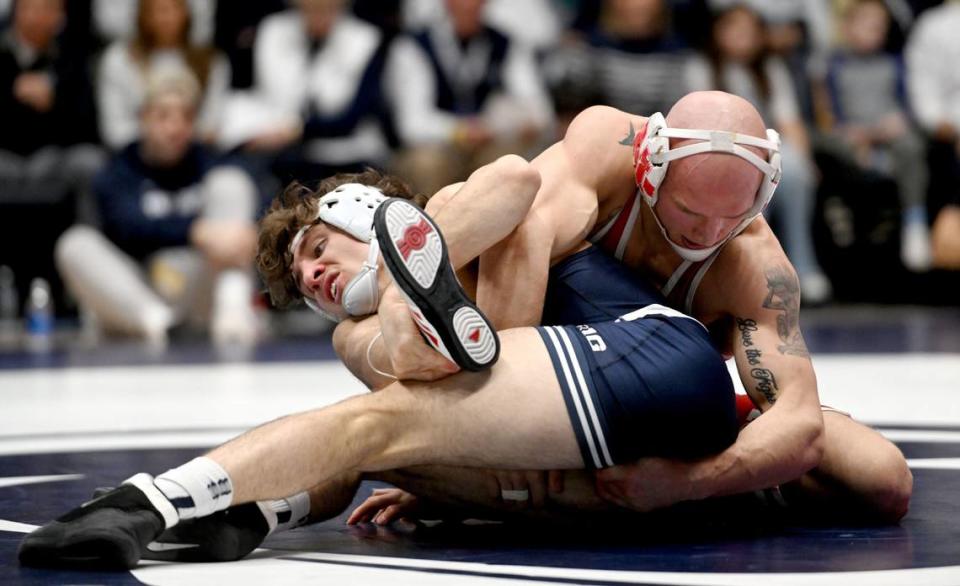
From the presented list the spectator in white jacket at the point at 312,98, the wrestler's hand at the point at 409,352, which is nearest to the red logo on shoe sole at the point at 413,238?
the wrestler's hand at the point at 409,352

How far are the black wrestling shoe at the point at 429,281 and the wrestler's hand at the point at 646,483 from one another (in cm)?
36

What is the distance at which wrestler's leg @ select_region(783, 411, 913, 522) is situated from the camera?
10.0 feet

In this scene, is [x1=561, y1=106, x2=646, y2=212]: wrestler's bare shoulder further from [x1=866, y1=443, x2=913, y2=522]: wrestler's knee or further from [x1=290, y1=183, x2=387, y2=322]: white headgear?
[x1=866, y1=443, x2=913, y2=522]: wrestler's knee

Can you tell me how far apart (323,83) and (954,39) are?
3.85 meters

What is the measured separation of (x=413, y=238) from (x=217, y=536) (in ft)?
1.97

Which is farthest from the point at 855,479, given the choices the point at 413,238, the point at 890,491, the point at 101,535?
the point at 101,535

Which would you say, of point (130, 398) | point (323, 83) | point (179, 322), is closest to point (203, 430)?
point (130, 398)

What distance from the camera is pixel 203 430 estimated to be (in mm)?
4582

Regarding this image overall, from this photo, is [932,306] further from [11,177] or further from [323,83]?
[11,177]

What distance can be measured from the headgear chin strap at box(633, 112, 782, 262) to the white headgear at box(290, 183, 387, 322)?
553 mm

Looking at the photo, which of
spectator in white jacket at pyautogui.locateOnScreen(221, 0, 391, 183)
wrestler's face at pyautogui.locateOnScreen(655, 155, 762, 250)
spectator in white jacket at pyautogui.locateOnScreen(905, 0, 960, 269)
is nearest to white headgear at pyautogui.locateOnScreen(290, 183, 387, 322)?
wrestler's face at pyautogui.locateOnScreen(655, 155, 762, 250)

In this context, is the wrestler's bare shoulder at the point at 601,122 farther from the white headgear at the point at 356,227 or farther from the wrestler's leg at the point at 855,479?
the wrestler's leg at the point at 855,479

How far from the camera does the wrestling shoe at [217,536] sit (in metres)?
2.70

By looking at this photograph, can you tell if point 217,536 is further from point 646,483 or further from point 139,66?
point 139,66
